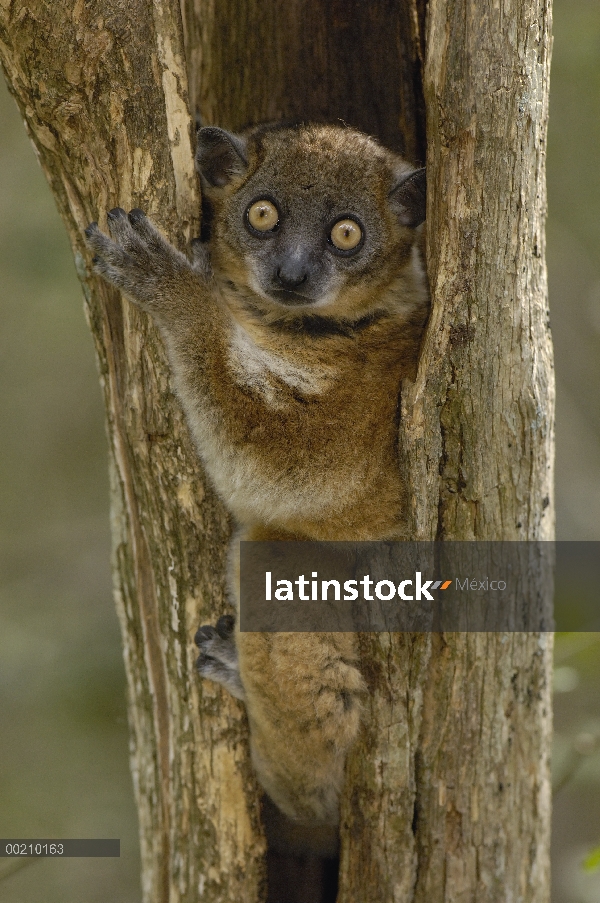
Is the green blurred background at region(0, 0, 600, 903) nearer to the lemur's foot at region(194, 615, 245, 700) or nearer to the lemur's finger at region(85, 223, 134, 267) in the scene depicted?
the lemur's foot at region(194, 615, 245, 700)

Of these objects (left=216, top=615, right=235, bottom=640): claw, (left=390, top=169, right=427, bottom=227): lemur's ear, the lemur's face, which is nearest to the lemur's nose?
the lemur's face

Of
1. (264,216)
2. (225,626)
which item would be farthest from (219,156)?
(225,626)

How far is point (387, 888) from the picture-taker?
349 centimetres

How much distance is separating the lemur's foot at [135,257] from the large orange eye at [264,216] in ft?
1.82

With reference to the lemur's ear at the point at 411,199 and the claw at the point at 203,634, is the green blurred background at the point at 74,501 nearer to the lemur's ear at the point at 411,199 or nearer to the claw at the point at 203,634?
the claw at the point at 203,634

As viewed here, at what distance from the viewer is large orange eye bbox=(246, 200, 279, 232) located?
383 cm

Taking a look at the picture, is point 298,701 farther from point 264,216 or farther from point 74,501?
point 74,501

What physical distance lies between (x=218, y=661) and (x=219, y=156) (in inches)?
89.5

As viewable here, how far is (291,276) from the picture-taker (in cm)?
363

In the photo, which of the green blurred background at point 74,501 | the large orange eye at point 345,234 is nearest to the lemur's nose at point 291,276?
the large orange eye at point 345,234

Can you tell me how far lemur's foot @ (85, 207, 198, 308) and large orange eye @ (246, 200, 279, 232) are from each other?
555 millimetres

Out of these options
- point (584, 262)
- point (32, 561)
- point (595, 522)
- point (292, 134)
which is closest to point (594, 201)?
point (584, 262)

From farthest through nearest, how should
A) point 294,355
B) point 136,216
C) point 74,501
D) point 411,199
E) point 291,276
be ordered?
point 74,501
point 411,199
point 294,355
point 291,276
point 136,216

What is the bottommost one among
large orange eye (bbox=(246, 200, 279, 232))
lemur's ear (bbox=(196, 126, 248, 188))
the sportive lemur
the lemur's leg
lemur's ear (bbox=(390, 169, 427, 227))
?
the lemur's leg
